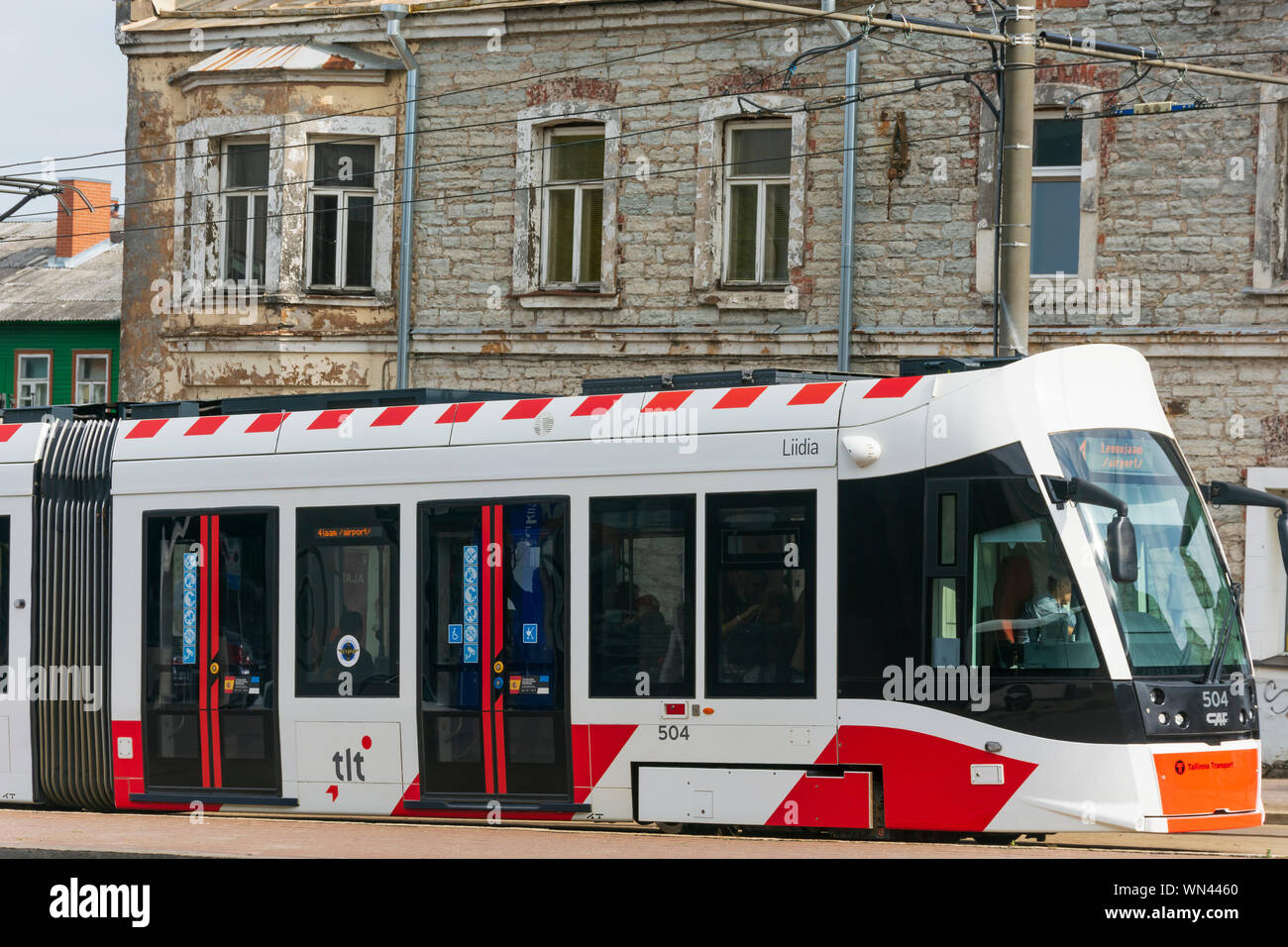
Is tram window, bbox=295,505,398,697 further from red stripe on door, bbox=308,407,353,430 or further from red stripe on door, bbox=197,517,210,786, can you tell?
red stripe on door, bbox=197,517,210,786

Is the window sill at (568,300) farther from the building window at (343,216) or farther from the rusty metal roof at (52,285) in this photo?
the rusty metal roof at (52,285)

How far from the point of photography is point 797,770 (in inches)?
400

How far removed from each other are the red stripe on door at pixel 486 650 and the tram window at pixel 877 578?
2314 mm

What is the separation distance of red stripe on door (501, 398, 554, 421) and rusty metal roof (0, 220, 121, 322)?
3062 centimetres

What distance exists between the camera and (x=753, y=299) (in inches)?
754

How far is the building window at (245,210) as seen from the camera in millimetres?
20938

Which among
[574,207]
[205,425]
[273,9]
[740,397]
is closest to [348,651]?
[205,425]

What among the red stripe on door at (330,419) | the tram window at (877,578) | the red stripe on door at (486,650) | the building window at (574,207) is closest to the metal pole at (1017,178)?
the tram window at (877,578)

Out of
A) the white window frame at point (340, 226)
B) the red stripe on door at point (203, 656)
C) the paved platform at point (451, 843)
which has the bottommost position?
the paved platform at point (451, 843)

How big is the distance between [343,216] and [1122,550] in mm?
13188

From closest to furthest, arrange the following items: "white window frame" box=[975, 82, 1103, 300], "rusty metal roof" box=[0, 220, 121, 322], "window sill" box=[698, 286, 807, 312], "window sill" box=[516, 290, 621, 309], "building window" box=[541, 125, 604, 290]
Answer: "white window frame" box=[975, 82, 1103, 300] < "window sill" box=[698, 286, 807, 312] < "window sill" box=[516, 290, 621, 309] < "building window" box=[541, 125, 604, 290] < "rusty metal roof" box=[0, 220, 121, 322]

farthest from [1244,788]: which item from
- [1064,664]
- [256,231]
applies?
[256,231]

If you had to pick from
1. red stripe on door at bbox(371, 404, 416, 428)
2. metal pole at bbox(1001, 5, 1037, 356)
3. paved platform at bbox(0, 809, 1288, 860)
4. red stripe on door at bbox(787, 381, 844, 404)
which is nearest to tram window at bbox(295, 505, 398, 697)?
red stripe on door at bbox(371, 404, 416, 428)

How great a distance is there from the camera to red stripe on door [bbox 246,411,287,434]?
40.2 ft
